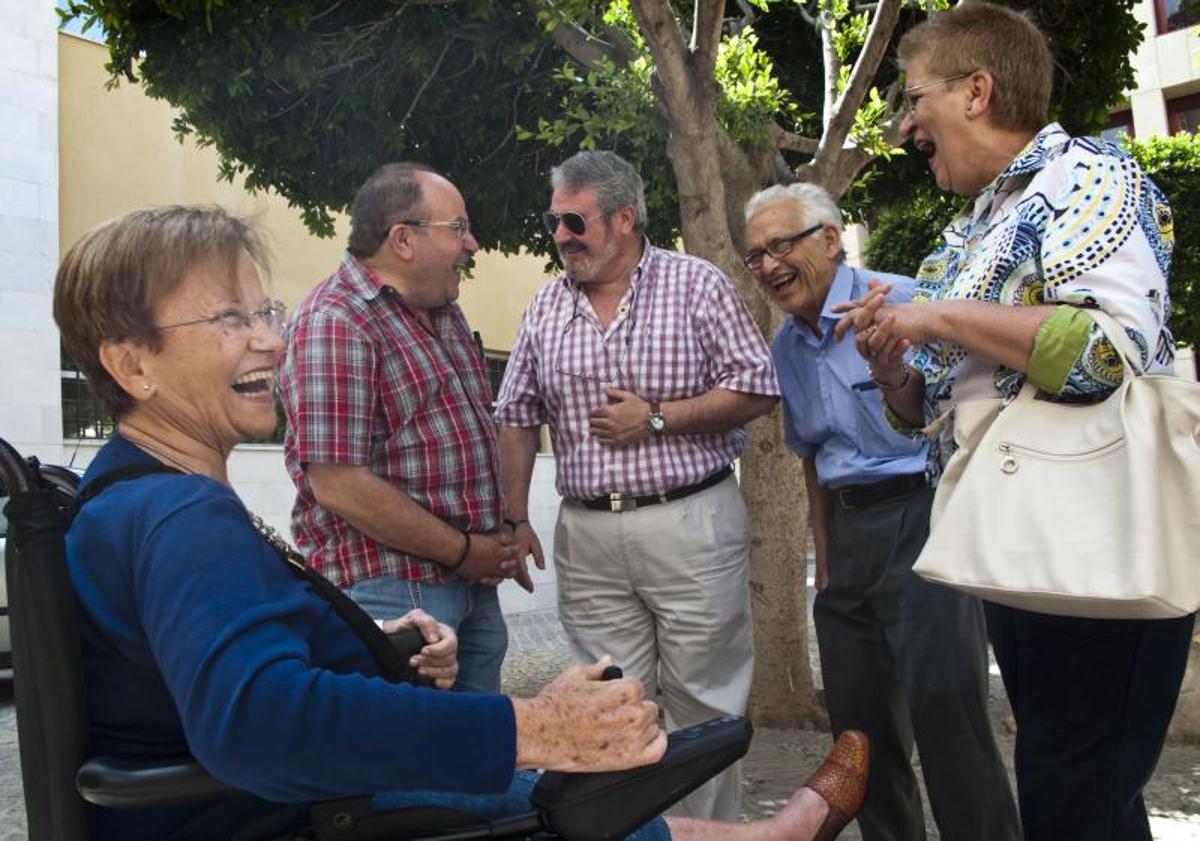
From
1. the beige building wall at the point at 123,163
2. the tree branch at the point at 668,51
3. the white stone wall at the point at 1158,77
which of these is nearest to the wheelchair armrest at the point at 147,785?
the tree branch at the point at 668,51

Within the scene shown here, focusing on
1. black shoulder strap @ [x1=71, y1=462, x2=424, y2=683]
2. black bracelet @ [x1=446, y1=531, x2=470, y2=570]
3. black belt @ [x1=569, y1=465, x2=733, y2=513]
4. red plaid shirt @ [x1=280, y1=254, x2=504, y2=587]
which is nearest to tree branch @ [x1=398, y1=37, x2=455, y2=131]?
red plaid shirt @ [x1=280, y1=254, x2=504, y2=587]

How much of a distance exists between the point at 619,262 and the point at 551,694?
2436mm

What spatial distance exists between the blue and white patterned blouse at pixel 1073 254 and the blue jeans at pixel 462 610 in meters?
Result: 1.43

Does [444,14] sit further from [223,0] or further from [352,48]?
[223,0]

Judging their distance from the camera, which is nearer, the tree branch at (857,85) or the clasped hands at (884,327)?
the clasped hands at (884,327)

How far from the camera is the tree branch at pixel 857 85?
6.41m

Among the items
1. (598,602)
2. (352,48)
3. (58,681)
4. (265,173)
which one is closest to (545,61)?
(352,48)

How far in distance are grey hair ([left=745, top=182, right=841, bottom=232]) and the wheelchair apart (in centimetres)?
230

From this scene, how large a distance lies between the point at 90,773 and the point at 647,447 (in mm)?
2315

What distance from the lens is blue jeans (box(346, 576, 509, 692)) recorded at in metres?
3.22

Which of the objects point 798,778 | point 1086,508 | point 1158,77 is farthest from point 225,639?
point 1158,77

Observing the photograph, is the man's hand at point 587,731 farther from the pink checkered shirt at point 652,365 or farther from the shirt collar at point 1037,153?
the pink checkered shirt at point 652,365

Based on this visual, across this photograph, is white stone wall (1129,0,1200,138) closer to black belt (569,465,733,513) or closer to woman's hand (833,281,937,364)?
black belt (569,465,733,513)

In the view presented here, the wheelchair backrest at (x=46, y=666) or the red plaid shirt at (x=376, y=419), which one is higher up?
the red plaid shirt at (x=376, y=419)
